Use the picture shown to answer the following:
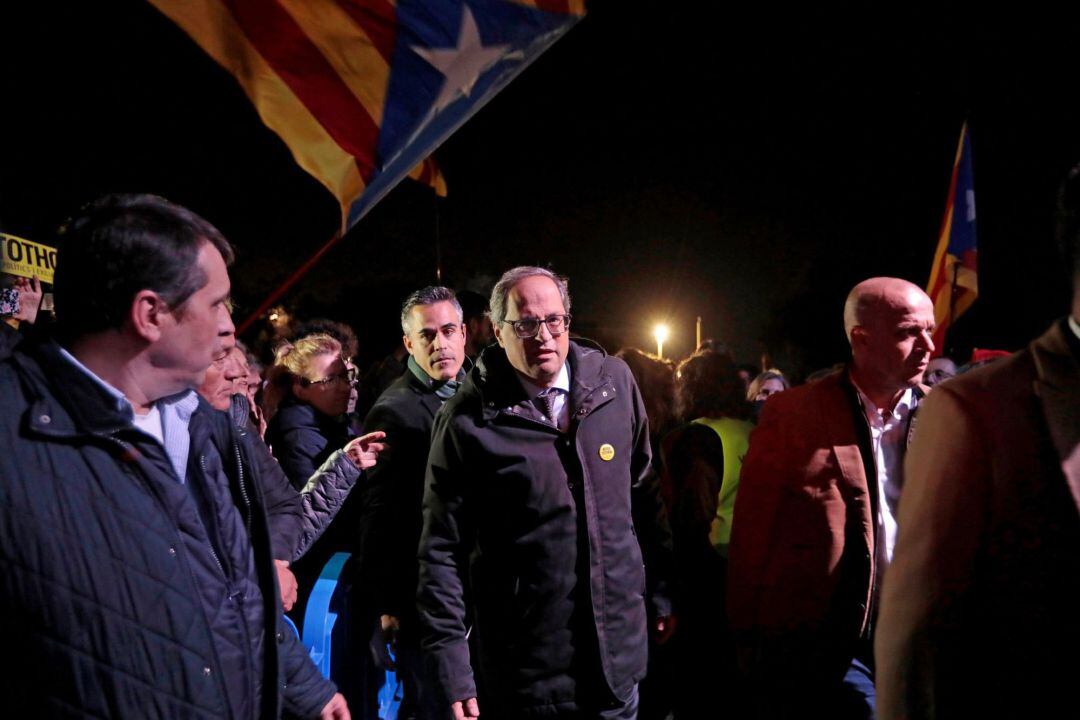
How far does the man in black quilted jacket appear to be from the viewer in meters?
1.65

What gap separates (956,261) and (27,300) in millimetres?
8962

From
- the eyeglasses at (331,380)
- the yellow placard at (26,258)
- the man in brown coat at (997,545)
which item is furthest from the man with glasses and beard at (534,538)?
the yellow placard at (26,258)

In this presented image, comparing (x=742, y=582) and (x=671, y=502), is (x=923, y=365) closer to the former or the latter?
(x=742, y=582)

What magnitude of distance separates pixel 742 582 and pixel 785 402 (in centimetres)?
90

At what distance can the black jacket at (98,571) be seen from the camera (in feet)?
5.37

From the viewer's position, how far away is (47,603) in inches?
64.6

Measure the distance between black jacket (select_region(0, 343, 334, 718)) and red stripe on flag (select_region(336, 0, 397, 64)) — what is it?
327 cm

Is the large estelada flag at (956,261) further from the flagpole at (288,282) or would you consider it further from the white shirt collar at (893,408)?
the flagpole at (288,282)

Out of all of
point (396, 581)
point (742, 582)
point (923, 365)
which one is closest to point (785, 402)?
point (923, 365)

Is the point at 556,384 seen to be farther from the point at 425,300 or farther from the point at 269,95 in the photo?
the point at 269,95

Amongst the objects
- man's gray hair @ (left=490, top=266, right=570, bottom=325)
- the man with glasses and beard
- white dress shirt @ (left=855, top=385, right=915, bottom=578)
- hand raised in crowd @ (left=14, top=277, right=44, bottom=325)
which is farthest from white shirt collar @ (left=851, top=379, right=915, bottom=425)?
hand raised in crowd @ (left=14, top=277, right=44, bottom=325)

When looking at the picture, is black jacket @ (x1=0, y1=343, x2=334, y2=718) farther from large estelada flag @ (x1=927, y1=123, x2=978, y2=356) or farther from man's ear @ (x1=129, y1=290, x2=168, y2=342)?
large estelada flag @ (x1=927, y1=123, x2=978, y2=356)

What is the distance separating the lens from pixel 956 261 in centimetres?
844

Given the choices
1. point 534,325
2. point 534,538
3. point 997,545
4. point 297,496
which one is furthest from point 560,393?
point 997,545
